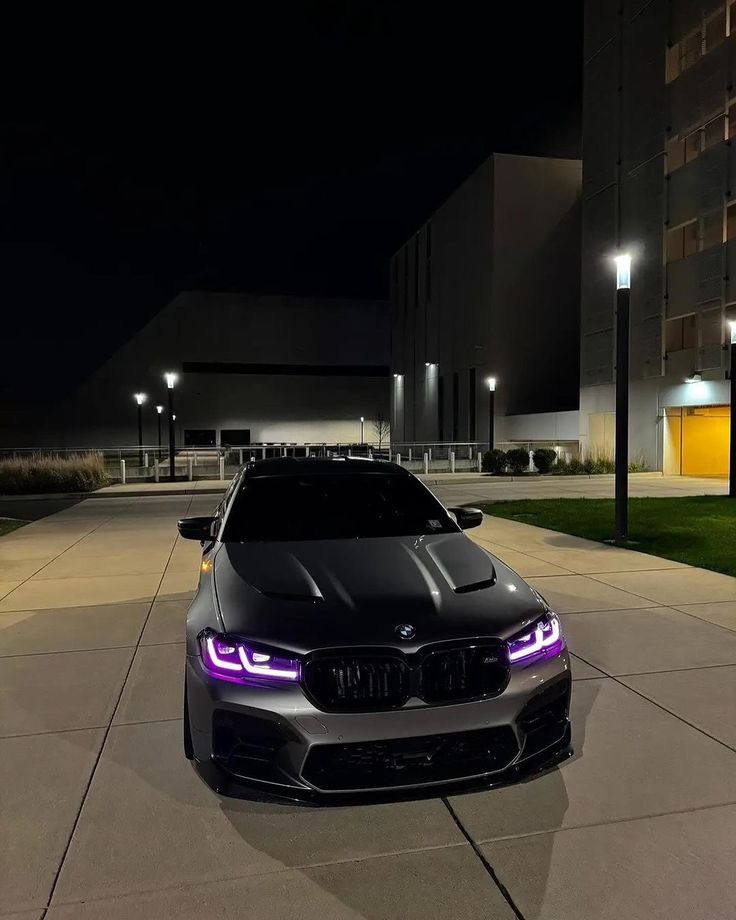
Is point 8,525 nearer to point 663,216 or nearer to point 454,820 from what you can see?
point 454,820

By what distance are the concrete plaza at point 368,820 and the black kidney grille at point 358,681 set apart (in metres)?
0.63

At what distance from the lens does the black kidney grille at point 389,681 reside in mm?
2746

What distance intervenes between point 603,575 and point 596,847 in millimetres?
5392

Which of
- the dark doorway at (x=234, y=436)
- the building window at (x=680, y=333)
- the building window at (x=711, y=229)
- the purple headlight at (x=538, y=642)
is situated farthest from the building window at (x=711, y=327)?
the dark doorway at (x=234, y=436)

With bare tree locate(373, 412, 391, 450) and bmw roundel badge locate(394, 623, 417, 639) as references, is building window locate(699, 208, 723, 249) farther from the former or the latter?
bare tree locate(373, 412, 391, 450)

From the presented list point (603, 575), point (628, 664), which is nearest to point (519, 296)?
point (603, 575)

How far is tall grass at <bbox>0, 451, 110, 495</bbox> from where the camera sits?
70.4 ft

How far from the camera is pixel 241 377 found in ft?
223

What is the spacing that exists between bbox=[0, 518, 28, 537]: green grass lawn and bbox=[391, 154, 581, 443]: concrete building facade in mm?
27831

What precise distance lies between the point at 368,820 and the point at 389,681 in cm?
72

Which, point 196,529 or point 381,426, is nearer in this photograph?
point 196,529

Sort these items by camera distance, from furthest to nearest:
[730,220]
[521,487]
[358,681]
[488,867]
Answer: [730,220], [521,487], [358,681], [488,867]

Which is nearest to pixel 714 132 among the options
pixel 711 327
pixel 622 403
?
pixel 711 327

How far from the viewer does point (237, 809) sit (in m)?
3.05
